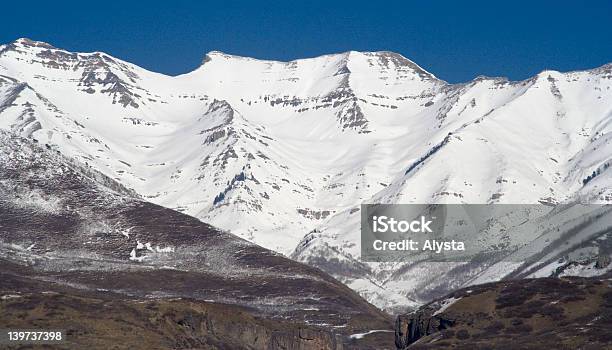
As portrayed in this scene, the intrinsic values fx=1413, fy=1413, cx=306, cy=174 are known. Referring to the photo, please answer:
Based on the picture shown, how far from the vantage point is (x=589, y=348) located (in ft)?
629

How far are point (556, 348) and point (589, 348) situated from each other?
7.97 metres

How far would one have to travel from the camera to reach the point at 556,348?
198875 millimetres
